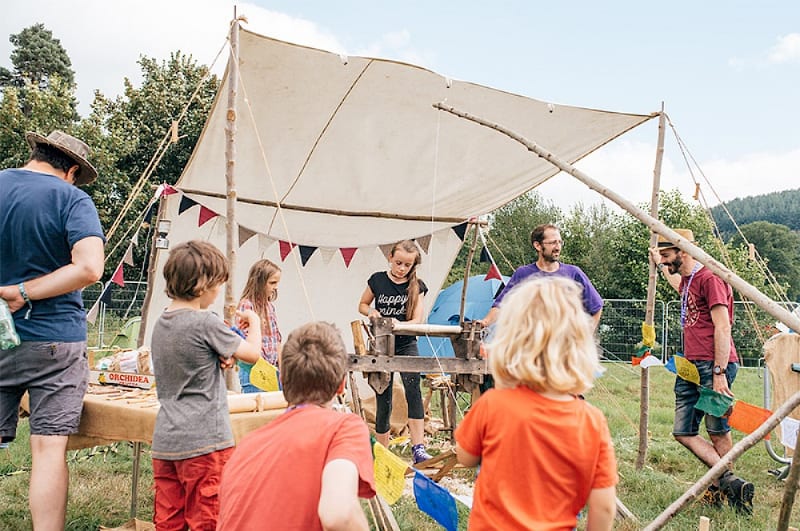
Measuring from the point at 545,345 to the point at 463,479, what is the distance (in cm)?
329

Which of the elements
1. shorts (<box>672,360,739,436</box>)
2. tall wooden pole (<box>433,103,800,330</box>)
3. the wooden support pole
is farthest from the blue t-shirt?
shorts (<box>672,360,739,436</box>)

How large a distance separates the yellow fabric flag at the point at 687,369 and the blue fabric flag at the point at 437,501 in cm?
234

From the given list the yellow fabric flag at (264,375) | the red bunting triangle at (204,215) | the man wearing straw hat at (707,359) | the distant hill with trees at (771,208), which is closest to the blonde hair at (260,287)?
the yellow fabric flag at (264,375)

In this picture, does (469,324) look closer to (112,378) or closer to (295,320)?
(112,378)

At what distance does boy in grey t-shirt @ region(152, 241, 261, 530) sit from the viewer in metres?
2.29

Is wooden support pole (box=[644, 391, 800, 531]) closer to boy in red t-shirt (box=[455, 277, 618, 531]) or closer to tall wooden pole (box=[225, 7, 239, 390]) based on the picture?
boy in red t-shirt (box=[455, 277, 618, 531])

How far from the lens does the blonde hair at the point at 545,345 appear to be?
5.57 feet

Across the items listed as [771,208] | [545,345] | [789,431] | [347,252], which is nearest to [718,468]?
[545,345]

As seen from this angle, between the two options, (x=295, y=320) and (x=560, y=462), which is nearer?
(x=560, y=462)

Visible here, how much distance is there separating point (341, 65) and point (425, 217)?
7.19ft

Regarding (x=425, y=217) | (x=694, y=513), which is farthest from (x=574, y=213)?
(x=694, y=513)

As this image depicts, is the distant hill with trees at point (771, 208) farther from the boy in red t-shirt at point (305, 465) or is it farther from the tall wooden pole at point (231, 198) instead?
the boy in red t-shirt at point (305, 465)

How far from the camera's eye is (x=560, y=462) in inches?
66.1

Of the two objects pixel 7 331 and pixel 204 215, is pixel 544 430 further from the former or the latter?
pixel 204 215
